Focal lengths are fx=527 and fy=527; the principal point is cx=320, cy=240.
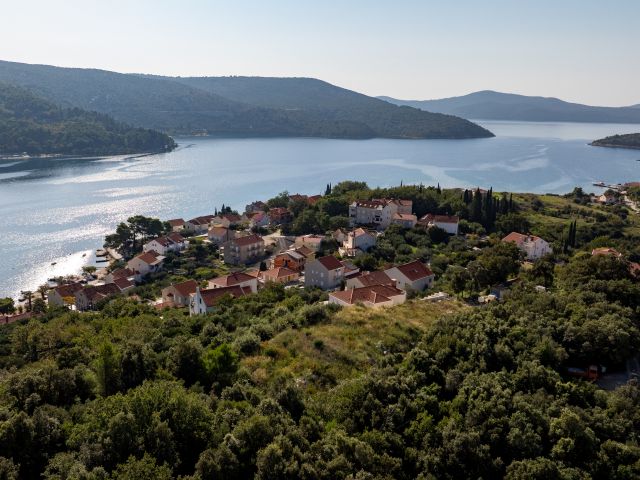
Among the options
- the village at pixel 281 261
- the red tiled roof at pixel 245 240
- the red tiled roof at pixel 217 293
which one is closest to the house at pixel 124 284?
the village at pixel 281 261

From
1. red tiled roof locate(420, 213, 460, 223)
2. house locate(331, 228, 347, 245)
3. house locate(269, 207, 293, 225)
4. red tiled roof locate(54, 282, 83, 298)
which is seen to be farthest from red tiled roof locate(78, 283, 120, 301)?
red tiled roof locate(420, 213, 460, 223)

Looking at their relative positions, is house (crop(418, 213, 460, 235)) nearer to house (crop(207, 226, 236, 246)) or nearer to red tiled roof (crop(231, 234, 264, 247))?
red tiled roof (crop(231, 234, 264, 247))

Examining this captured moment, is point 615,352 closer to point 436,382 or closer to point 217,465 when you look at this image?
point 436,382

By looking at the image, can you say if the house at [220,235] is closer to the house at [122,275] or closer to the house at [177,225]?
the house at [177,225]

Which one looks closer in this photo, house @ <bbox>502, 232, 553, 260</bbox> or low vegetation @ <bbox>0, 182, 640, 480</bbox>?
low vegetation @ <bbox>0, 182, 640, 480</bbox>

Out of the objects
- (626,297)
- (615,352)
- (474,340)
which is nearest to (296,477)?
(474,340)

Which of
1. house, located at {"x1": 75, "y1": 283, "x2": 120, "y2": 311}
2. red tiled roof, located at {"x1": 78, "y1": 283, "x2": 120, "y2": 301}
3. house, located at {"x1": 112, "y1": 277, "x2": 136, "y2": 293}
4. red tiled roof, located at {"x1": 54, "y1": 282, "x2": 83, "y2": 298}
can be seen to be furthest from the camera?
house, located at {"x1": 112, "y1": 277, "x2": 136, "y2": 293}
